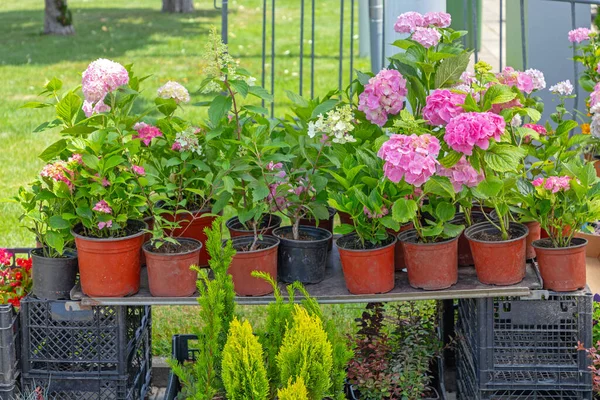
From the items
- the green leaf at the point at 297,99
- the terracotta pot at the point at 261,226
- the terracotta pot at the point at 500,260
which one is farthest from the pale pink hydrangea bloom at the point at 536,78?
the terracotta pot at the point at 261,226

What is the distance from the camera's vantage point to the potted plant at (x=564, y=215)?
2.96m

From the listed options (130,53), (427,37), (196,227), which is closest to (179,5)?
(130,53)

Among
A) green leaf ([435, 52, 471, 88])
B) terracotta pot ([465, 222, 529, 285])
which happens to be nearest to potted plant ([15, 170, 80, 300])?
green leaf ([435, 52, 471, 88])

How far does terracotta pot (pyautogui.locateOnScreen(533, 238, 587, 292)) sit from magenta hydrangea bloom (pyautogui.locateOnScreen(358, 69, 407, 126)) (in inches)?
Answer: 25.7

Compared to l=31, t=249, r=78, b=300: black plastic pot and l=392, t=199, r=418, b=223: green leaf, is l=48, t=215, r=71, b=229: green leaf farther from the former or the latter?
l=392, t=199, r=418, b=223: green leaf

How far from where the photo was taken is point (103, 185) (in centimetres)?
295

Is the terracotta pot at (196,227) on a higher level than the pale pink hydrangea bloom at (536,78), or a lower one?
lower

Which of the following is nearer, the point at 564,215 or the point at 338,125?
the point at 338,125

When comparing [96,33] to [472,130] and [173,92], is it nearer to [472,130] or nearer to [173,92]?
[173,92]

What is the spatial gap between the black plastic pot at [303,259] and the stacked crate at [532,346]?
52cm

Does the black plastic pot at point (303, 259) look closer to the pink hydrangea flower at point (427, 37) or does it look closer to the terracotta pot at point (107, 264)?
the terracotta pot at point (107, 264)

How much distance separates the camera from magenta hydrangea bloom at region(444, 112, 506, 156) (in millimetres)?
2654

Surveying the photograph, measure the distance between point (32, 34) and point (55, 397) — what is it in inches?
419

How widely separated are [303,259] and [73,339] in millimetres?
809
